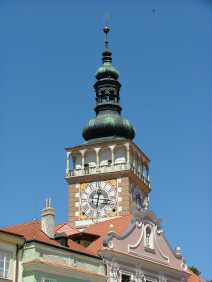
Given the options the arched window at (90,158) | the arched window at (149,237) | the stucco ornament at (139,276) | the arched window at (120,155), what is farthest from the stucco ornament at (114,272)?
the arched window at (90,158)

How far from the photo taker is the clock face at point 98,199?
66062mm

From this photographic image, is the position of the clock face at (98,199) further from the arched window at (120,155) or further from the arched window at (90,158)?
the arched window at (120,155)

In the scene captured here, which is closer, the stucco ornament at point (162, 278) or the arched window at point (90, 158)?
the stucco ornament at point (162, 278)

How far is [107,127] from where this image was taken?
69.8 meters

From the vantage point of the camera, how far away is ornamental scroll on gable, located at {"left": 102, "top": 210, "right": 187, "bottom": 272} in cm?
4888

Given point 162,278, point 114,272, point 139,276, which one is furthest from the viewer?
point 162,278

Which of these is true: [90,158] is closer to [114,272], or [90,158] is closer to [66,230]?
[66,230]

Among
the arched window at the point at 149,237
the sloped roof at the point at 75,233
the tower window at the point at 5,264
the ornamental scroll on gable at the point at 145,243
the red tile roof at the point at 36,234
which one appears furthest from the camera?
the arched window at the point at 149,237

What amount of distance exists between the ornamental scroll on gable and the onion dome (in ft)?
55.7

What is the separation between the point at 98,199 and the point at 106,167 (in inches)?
118

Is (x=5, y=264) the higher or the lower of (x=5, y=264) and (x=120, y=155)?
the lower

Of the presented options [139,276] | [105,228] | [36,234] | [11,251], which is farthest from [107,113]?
[11,251]

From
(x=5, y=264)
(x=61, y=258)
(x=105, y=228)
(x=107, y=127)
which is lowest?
(x=5, y=264)

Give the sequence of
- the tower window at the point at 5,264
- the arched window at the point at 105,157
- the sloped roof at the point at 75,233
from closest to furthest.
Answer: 1. the tower window at the point at 5,264
2. the sloped roof at the point at 75,233
3. the arched window at the point at 105,157
